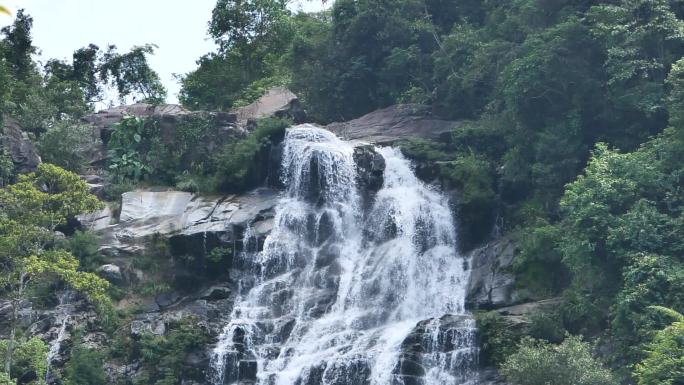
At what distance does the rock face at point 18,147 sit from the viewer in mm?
43344

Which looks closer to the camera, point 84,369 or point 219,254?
point 84,369

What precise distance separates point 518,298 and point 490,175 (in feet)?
20.2

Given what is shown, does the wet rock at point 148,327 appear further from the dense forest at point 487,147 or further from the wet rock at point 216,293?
the wet rock at point 216,293

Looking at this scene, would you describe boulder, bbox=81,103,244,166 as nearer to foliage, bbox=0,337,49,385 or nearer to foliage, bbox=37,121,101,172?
foliage, bbox=37,121,101,172

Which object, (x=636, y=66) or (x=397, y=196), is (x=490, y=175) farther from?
(x=636, y=66)

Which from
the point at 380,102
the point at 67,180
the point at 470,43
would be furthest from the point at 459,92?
the point at 67,180

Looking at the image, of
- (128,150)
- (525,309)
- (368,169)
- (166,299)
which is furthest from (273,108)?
(525,309)

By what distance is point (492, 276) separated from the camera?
3738cm

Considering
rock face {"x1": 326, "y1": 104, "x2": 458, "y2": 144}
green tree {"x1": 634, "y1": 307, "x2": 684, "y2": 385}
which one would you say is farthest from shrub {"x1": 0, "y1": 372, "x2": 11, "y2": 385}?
rock face {"x1": 326, "y1": 104, "x2": 458, "y2": 144}

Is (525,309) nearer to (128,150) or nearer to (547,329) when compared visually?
(547,329)

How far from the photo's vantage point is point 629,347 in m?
30.6

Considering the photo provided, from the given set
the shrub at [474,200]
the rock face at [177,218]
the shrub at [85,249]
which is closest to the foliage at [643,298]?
the shrub at [474,200]

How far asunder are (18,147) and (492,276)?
1829 centimetres

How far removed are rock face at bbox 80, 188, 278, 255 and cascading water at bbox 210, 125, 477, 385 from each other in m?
0.80
